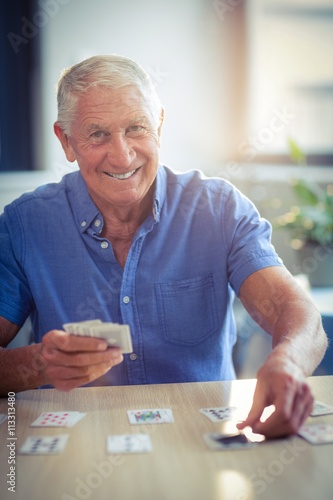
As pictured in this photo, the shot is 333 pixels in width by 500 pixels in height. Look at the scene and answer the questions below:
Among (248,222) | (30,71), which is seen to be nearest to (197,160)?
(30,71)

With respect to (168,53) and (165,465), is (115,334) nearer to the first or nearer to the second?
(165,465)

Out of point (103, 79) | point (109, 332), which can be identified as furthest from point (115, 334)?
point (103, 79)

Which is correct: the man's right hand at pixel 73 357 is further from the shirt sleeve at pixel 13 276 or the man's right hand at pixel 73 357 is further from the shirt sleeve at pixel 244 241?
the shirt sleeve at pixel 244 241

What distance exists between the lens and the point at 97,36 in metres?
3.62

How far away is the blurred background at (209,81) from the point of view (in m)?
3.26

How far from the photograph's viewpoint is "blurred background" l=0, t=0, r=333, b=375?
10.7ft

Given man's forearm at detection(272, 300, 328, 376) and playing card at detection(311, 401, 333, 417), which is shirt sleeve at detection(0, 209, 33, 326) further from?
playing card at detection(311, 401, 333, 417)

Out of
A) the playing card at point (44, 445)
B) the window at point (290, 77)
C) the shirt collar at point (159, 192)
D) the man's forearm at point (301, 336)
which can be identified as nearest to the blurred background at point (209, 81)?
the window at point (290, 77)

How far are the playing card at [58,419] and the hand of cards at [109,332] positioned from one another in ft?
0.59

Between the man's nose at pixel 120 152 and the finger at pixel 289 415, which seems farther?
the man's nose at pixel 120 152

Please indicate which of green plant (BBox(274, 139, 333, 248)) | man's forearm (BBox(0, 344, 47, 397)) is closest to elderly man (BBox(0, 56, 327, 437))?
man's forearm (BBox(0, 344, 47, 397))

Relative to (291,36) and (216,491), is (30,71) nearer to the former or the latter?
(291,36)

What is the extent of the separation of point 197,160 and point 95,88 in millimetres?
2576

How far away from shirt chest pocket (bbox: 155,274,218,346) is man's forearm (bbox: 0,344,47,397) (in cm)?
42
